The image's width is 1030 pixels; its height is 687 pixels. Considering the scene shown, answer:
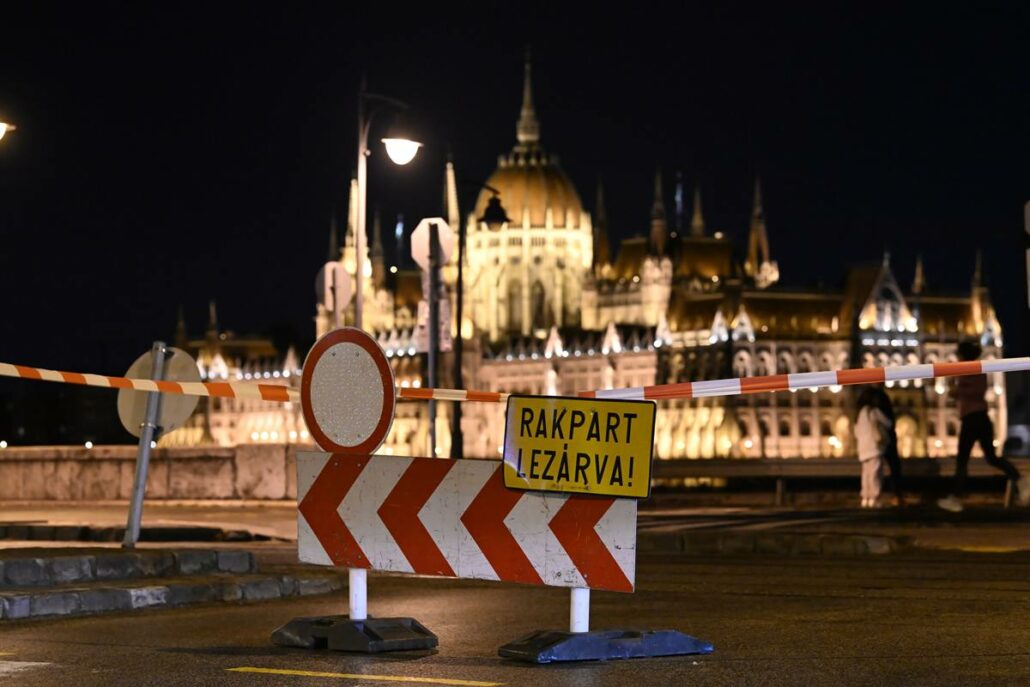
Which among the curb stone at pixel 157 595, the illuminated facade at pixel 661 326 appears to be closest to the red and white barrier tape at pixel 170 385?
the curb stone at pixel 157 595

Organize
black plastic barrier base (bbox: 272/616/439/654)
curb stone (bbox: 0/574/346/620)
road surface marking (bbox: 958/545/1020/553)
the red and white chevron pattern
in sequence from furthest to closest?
road surface marking (bbox: 958/545/1020/553) → curb stone (bbox: 0/574/346/620) → black plastic barrier base (bbox: 272/616/439/654) → the red and white chevron pattern

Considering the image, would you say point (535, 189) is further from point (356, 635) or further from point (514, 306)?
point (356, 635)

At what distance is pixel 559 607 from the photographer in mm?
12727

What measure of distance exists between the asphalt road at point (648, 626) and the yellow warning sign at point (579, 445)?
0.82 metres

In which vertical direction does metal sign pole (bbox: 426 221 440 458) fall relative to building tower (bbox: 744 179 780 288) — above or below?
below

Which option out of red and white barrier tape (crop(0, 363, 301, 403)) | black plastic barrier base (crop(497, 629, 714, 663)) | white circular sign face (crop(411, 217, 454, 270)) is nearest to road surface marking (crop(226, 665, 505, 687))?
black plastic barrier base (crop(497, 629, 714, 663))

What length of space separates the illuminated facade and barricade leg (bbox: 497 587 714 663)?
13353 cm

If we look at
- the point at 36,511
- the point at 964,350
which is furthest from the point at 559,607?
the point at 36,511

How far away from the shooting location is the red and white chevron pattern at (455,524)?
31.4 feet

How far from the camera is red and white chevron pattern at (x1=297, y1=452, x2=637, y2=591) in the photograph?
31.4 feet

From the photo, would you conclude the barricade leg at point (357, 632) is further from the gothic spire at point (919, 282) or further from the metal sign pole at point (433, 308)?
the gothic spire at point (919, 282)

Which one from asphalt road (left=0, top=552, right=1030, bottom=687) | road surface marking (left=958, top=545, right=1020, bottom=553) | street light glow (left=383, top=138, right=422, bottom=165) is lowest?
asphalt road (left=0, top=552, right=1030, bottom=687)

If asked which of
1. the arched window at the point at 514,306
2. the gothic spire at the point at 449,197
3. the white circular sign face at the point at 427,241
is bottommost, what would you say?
the white circular sign face at the point at 427,241

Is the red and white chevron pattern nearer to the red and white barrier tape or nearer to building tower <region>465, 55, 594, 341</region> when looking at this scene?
the red and white barrier tape
